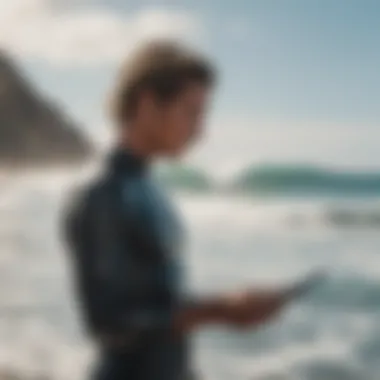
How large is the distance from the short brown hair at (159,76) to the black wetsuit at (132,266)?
59 millimetres

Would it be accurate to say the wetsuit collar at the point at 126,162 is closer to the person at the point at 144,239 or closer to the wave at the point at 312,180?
the person at the point at 144,239

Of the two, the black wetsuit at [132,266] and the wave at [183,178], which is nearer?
the black wetsuit at [132,266]

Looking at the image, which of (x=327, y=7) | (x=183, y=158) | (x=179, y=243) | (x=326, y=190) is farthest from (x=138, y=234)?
(x=327, y=7)

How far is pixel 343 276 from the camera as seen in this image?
0.78 metres

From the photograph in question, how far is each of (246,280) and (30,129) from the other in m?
0.30

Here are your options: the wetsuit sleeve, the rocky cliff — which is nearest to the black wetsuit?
the wetsuit sleeve

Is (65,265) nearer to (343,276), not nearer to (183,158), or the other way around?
(183,158)

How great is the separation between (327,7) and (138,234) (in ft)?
1.21

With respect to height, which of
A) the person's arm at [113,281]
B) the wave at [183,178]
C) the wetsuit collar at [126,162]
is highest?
the wave at [183,178]

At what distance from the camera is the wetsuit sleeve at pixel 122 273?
0.61 m

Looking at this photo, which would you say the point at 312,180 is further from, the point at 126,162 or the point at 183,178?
the point at 126,162

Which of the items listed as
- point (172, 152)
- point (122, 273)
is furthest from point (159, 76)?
point (122, 273)

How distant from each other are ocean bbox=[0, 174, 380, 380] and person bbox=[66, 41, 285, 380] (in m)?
0.07

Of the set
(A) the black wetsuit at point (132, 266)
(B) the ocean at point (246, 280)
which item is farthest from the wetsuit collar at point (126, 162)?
(B) the ocean at point (246, 280)
